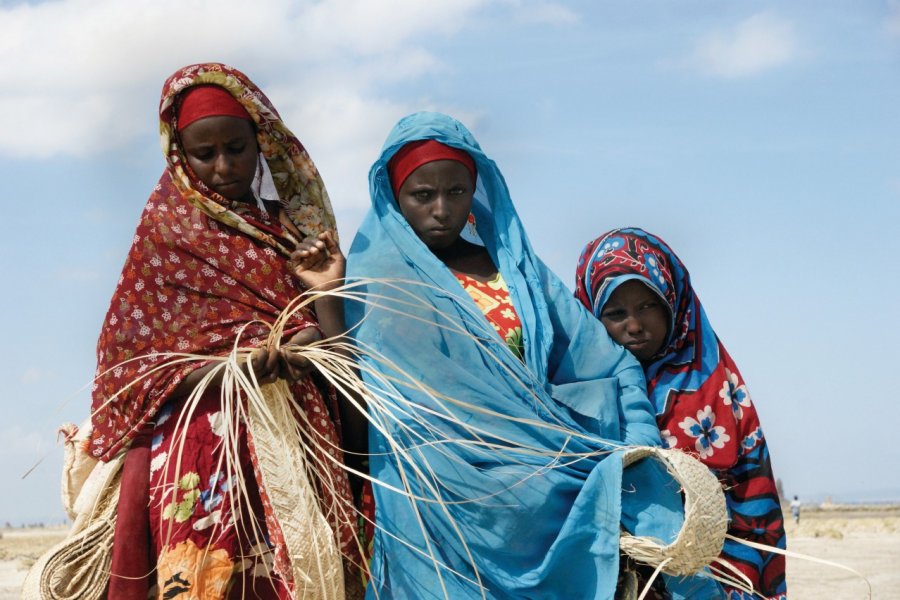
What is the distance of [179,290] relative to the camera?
12.2 feet

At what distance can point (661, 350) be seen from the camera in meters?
4.36

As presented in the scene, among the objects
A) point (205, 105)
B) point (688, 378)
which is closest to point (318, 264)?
point (205, 105)

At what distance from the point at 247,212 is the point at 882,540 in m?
22.1

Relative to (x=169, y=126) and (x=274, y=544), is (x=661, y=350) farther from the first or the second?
(x=169, y=126)

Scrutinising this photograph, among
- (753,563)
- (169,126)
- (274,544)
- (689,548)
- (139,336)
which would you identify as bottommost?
(753,563)

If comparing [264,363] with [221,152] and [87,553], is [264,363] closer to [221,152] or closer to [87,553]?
[221,152]

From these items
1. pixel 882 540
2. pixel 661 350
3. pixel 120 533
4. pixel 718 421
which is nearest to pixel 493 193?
pixel 661 350

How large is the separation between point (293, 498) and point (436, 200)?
1199 mm

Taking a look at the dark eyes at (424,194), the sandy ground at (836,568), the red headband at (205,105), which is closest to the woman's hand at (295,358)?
the dark eyes at (424,194)

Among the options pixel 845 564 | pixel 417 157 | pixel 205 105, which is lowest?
pixel 845 564

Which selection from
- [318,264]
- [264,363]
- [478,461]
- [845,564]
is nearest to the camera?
[264,363]

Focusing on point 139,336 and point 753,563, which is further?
point 753,563

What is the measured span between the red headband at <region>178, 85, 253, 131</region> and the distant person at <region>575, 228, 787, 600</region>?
156 cm

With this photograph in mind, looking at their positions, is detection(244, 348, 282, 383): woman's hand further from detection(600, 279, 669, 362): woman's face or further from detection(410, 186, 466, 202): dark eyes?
detection(600, 279, 669, 362): woman's face
